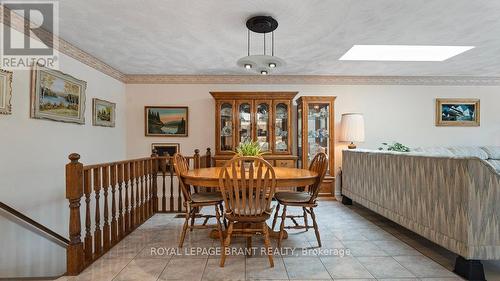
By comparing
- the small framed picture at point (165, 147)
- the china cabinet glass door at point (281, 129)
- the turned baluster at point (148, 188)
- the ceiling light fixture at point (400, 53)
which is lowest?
the turned baluster at point (148, 188)

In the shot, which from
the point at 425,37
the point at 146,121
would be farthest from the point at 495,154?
the point at 146,121

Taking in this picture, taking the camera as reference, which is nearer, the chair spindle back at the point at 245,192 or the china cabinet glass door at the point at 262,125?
the chair spindle back at the point at 245,192

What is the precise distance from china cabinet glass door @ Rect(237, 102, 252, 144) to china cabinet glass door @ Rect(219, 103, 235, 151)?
16 centimetres

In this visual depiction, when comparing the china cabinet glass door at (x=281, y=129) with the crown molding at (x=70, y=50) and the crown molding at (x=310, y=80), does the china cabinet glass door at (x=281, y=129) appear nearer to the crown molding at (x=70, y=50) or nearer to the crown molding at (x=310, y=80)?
the crown molding at (x=310, y=80)

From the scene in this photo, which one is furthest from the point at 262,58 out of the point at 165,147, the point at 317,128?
the point at 165,147

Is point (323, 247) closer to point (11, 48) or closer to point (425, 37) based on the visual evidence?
point (425, 37)

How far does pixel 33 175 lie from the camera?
2.80 m

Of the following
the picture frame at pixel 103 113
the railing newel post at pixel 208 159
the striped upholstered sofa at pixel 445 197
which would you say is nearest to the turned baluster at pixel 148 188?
the railing newel post at pixel 208 159

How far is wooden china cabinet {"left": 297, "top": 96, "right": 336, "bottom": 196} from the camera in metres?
4.55

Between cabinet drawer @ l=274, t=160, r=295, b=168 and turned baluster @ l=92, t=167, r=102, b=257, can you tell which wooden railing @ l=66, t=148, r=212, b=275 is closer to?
turned baluster @ l=92, t=167, r=102, b=257

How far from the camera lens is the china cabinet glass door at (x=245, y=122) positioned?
457 centimetres

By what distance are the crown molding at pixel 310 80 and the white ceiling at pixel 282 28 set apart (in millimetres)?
644

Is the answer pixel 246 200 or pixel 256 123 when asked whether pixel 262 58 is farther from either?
pixel 256 123

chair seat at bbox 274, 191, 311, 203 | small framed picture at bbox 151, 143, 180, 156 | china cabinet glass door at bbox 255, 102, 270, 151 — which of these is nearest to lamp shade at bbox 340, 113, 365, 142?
china cabinet glass door at bbox 255, 102, 270, 151
